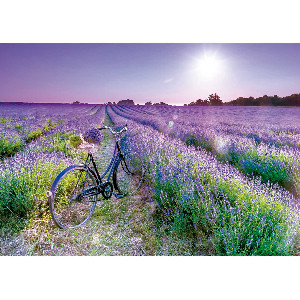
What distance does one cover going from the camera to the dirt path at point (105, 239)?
1948 millimetres

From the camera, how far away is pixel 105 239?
2104 millimetres

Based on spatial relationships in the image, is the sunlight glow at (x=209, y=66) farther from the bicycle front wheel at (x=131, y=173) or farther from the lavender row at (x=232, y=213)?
the bicycle front wheel at (x=131, y=173)

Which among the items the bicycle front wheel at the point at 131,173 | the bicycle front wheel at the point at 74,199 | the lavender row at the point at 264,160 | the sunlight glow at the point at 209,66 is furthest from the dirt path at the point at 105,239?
the sunlight glow at the point at 209,66

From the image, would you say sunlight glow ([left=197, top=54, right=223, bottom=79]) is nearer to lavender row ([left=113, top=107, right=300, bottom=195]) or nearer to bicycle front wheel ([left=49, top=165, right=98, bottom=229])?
lavender row ([left=113, top=107, right=300, bottom=195])

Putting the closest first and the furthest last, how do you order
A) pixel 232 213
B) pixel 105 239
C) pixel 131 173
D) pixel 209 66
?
pixel 232 213
pixel 105 239
pixel 209 66
pixel 131 173

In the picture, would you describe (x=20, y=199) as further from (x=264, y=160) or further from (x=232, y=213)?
(x=264, y=160)

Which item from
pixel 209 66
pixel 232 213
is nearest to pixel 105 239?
pixel 232 213

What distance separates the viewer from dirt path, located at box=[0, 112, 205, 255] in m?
1.95

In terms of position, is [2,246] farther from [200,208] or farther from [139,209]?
[200,208]

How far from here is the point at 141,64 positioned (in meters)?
3.23
